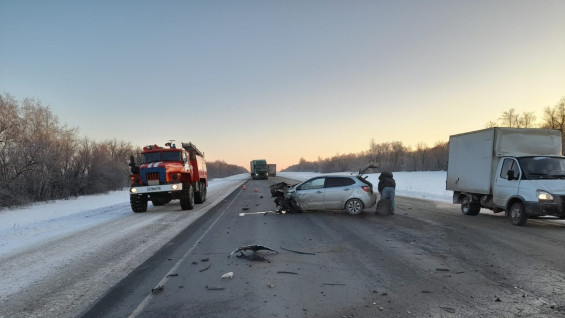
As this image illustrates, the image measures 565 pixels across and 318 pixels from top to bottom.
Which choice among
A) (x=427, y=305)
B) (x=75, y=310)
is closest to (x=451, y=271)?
(x=427, y=305)

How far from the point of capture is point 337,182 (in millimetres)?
13469

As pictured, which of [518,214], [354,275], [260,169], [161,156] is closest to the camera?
[354,275]

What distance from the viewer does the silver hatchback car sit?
1318cm

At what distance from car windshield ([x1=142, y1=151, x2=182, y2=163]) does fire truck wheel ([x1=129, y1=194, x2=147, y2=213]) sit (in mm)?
1824

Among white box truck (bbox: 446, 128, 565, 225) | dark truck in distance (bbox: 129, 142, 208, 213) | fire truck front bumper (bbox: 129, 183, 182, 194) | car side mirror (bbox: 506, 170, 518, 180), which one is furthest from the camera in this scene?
dark truck in distance (bbox: 129, 142, 208, 213)

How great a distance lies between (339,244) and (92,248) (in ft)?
19.3

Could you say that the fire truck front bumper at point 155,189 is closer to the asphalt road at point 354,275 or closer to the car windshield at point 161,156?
the car windshield at point 161,156

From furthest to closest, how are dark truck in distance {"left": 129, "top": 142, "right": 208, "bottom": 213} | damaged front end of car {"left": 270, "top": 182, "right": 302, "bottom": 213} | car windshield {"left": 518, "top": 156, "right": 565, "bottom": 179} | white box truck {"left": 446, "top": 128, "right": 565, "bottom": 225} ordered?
1. dark truck in distance {"left": 129, "top": 142, "right": 208, "bottom": 213}
2. damaged front end of car {"left": 270, "top": 182, "right": 302, "bottom": 213}
3. car windshield {"left": 518, "top": 156, "right": 565, "bottom": 179}
4. white box truck {"left": 446, "top": 128, "right": 565, "bottom": 225}

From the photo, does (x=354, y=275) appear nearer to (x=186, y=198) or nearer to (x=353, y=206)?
(x=353, y=206)

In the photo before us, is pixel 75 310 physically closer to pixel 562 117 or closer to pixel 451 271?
pixel 451 271

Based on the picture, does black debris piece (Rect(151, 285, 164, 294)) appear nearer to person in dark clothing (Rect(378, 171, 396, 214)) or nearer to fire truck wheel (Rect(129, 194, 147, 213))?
person in dark clothing (Rect(378, 171, 396, 214))

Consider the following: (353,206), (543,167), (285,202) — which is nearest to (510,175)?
(543,167)

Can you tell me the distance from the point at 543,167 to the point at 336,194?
668 centimetres

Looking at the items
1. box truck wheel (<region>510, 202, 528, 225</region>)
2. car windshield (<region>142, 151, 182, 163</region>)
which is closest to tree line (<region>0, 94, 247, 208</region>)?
car windshield (<region>142, 151, 182, 163</region>)
